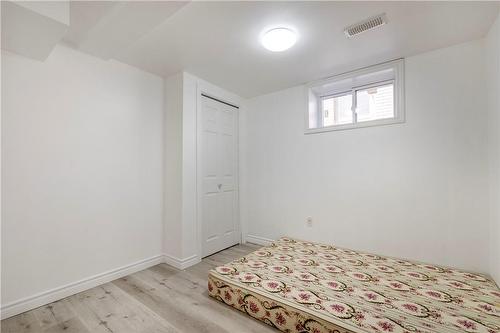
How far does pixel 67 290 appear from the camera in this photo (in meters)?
2.02

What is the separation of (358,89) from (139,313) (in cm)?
342

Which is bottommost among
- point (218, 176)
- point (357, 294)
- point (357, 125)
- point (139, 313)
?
point (139, 313)

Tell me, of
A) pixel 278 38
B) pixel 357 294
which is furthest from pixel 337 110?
pixel 357 294

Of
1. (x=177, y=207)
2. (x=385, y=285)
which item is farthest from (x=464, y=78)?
(x=177, y=207)

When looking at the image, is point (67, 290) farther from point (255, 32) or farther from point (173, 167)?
point (255, 32)

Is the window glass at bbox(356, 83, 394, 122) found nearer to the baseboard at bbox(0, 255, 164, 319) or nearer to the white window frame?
the white window frame

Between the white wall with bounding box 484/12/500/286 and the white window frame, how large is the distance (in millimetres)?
654

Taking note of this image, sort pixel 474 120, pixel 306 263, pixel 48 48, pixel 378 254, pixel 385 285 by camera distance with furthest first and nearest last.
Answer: pixel 378 254 → pixel 306 263 → pixel 474 120 → pixel 385 285 → pixel 48 48

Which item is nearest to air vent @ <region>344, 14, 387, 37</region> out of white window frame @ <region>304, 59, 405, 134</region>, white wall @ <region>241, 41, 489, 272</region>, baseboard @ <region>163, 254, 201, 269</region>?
white window frame @ <region>304, 59, 405, 134</region>

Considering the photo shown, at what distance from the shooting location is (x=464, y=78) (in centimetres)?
215

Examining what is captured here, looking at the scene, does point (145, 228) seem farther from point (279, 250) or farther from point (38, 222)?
point (279, 250)

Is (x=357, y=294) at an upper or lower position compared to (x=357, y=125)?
lower

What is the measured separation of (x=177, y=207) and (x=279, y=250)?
1394 millimetres

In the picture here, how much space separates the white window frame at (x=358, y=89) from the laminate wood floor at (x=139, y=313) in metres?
2.35
